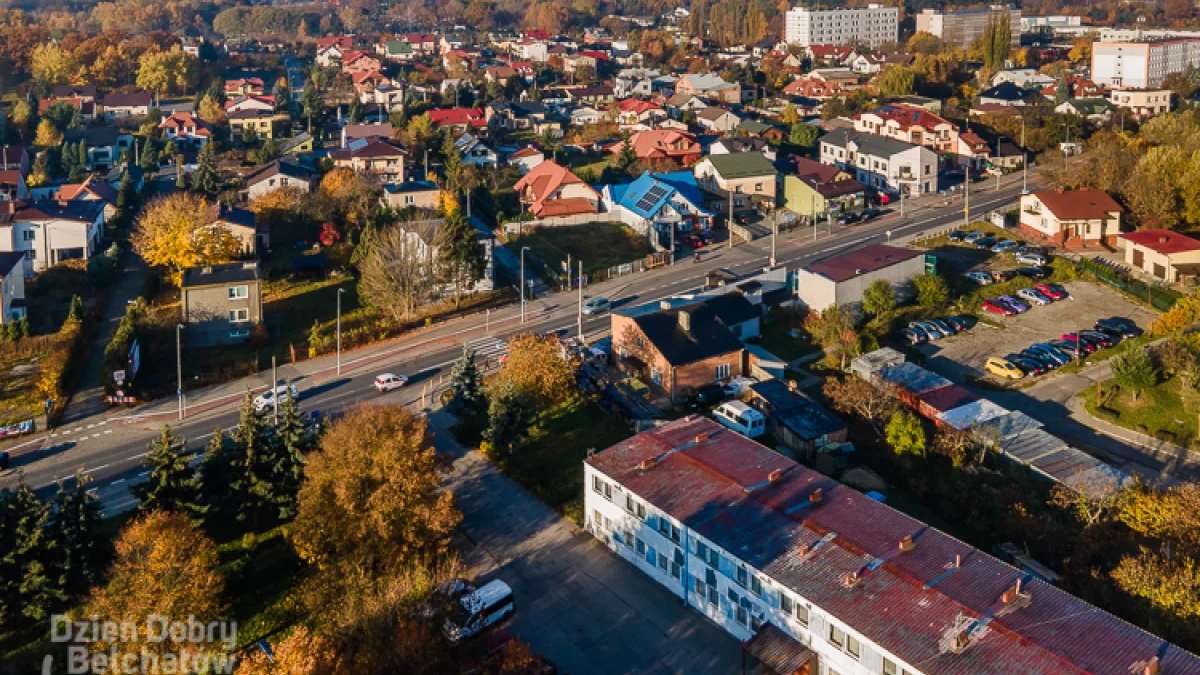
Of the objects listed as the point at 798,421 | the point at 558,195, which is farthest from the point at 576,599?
the point at 558,195

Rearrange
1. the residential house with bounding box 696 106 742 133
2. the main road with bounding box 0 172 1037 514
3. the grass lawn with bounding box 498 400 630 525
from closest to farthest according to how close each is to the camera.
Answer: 1. the grass lawn with bounding box 498 400 630 525
2. the main road with bounding box 0 172 1037 514
3. the residential house with bounding box 696 106 742 133

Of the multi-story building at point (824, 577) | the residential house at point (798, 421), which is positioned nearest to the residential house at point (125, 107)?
the residential house at point (798, 421)

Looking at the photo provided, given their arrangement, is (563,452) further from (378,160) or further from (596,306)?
(378,160)

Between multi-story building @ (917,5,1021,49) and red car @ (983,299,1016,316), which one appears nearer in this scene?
red car @ (983,299,1016,316)

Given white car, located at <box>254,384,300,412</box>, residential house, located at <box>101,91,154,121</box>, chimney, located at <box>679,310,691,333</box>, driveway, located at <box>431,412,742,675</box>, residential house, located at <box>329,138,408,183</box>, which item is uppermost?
residential house, located at <box>101,91,154,121</box>

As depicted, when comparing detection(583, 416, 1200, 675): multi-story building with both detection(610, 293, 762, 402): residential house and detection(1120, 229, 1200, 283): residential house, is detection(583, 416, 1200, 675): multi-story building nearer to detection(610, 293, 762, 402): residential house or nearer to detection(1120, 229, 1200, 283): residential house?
detection(610, 293, 762, 402): residential house

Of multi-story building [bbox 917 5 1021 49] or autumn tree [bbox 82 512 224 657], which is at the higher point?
multi-story building [bbox 917 5 1021 49]

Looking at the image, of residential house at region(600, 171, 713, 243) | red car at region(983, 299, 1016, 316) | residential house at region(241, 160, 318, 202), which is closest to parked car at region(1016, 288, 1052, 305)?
red car at region(983, 299, 1016, 316)

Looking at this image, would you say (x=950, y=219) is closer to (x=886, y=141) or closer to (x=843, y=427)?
(x=886, y=141)

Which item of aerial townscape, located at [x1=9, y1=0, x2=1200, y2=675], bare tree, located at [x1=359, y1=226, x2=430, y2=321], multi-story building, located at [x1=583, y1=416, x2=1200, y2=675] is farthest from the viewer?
bare tree, located at [x1=359, y1=226, x2=430, y2=321]
